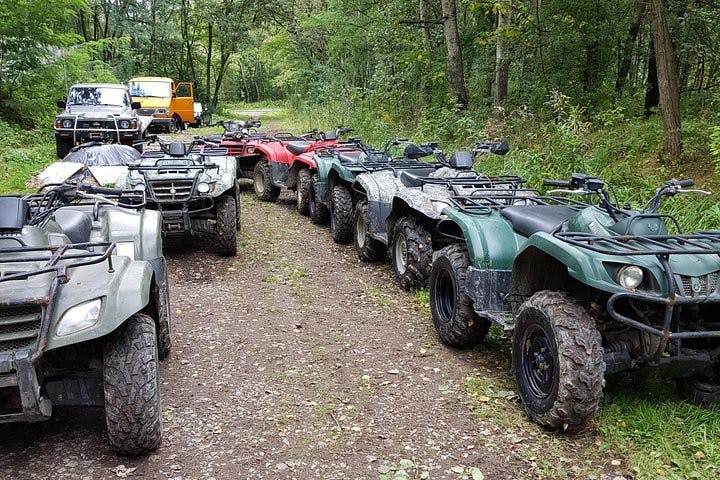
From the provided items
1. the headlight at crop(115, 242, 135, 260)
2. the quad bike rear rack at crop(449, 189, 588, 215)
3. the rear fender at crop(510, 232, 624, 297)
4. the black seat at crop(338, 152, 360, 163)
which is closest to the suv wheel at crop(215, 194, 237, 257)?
the black seat at crop(338, 152, 360, 163)

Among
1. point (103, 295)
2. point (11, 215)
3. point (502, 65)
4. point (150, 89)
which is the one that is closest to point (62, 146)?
point (502, 65)

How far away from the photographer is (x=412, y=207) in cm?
631

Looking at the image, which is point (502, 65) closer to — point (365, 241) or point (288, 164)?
point (288, 164)

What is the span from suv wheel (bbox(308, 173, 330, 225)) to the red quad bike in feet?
0.69

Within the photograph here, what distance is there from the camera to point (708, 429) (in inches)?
149

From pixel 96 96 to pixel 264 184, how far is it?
25.3 ft

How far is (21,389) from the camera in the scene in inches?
120

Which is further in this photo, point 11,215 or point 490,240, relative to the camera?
point 490,240

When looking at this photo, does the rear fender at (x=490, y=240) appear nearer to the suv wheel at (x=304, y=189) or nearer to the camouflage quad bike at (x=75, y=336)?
the camouflage quad bike at (x=75, y=336)

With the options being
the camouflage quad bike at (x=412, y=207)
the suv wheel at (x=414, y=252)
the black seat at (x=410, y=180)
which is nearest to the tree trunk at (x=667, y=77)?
the camouflage quad bike at (x=412, y=207)

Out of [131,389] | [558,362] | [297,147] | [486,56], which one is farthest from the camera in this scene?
[486,56]

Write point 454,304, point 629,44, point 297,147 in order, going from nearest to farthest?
point 454,304, point 297,147, point 629,44

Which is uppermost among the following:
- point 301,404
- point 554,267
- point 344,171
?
point 344,171

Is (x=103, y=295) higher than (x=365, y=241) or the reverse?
higher
